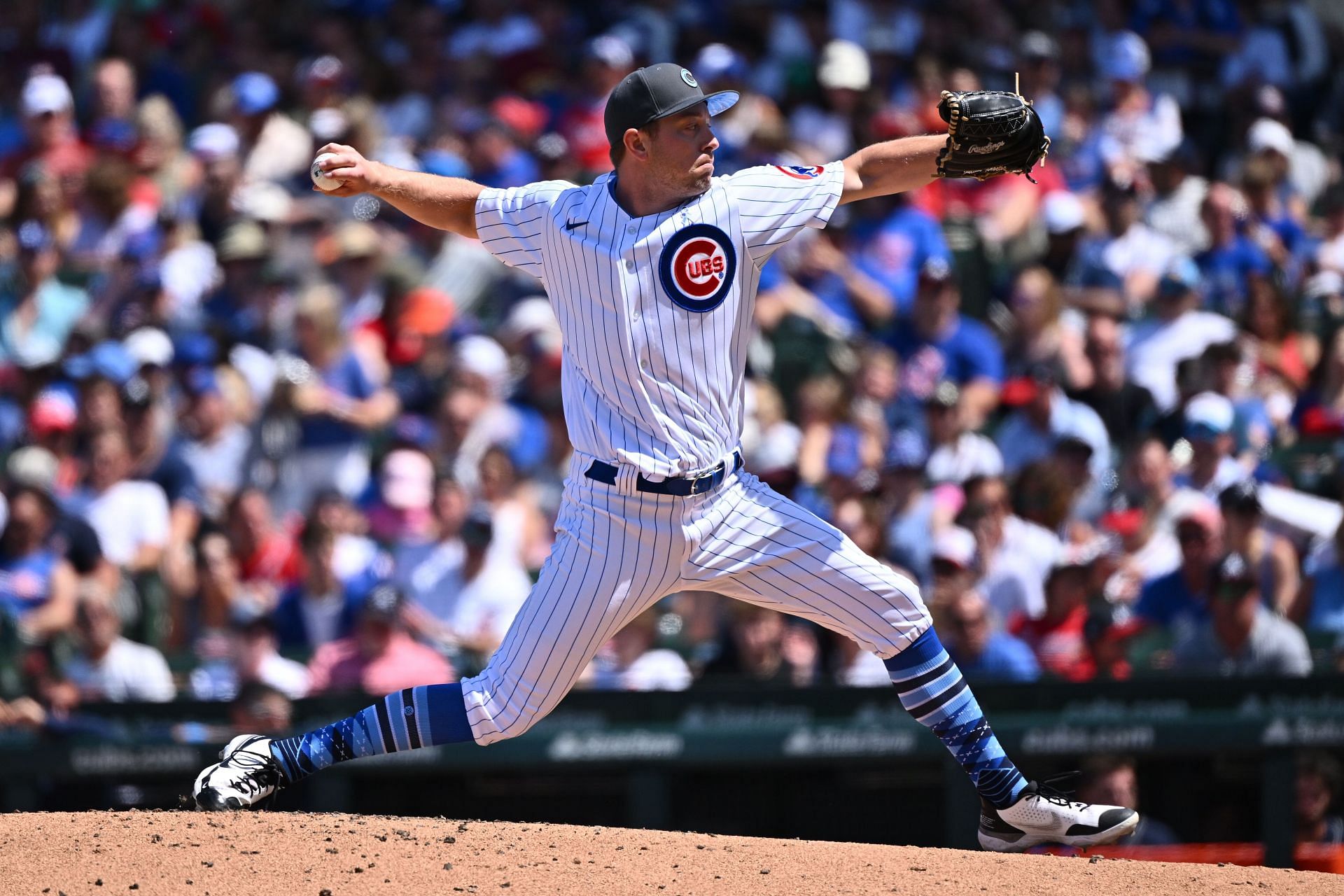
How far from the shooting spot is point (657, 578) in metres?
4.05

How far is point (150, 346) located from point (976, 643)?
404cm

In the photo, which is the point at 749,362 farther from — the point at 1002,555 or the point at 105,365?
the point at 105,365

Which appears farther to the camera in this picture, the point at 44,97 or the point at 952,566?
the point at 44,97

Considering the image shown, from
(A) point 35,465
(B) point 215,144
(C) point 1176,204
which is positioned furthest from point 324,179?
(C) point 1176,204

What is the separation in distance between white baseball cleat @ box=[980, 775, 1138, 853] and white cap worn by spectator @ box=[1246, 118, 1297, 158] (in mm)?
5300

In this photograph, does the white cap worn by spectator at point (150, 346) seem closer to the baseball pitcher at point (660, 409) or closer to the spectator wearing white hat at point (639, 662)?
the spectator wearing white hat at point (639, 662)

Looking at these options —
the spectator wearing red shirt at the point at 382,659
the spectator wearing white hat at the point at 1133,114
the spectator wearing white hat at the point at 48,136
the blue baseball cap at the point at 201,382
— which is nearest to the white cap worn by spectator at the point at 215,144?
the spectator wearing white hat at the point at 48,136

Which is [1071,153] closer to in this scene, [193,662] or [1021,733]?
[1021,733]

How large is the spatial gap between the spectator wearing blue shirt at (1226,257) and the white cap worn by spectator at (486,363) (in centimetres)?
307

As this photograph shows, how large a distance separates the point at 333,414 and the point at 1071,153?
12.9 feet

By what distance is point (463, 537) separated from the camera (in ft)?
23.0

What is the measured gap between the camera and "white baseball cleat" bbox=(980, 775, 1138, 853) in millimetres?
4359

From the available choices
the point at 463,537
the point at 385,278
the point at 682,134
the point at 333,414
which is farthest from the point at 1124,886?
the point at 385,278

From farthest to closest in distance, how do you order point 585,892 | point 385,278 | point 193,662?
point 385,278
point 193,662
point 585,892
